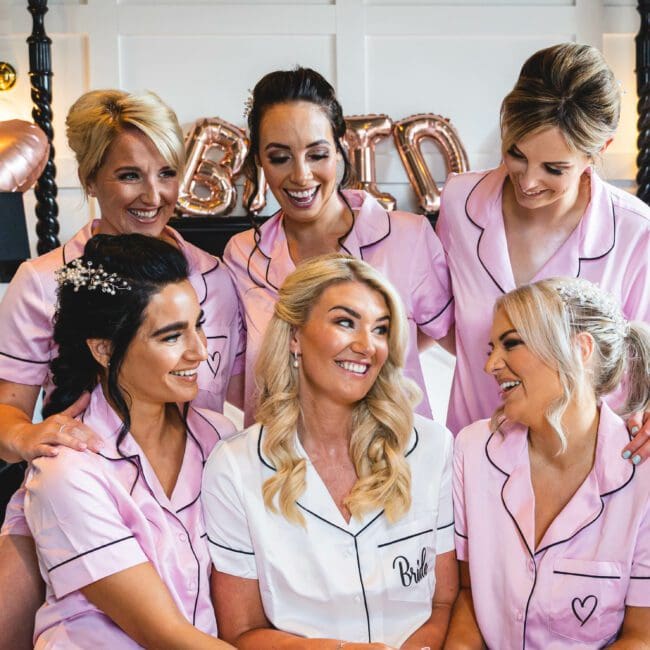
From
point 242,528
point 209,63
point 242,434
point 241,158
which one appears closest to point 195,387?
point 242,434

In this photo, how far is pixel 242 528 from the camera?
2.17 meters

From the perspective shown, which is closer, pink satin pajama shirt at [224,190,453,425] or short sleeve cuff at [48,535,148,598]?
short sleeve cuff at [48,535,148,598]

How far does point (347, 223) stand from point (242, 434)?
0.67m

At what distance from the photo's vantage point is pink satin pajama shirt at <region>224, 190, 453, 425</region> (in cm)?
258

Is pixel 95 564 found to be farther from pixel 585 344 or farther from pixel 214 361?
pixel 585 344

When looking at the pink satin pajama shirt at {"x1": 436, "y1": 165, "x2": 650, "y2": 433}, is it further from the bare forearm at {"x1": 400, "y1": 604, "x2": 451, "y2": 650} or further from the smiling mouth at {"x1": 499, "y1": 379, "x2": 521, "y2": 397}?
the bare forearm at {"x1": 400, "y1": 604, "x2": 451, "y2": 650}

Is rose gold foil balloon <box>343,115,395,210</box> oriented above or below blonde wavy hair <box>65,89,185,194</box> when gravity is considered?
above

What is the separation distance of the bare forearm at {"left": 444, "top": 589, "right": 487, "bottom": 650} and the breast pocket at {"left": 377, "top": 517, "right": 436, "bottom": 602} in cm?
8

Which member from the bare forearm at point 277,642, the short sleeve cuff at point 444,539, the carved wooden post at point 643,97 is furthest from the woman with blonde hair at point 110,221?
the carved wooden post at point 643,97

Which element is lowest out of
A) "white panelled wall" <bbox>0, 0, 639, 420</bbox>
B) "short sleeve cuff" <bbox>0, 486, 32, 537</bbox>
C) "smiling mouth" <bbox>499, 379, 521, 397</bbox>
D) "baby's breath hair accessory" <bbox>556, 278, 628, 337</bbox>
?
"short sleeve cuff" <bbox>0, 486, 32, 537</bbox>

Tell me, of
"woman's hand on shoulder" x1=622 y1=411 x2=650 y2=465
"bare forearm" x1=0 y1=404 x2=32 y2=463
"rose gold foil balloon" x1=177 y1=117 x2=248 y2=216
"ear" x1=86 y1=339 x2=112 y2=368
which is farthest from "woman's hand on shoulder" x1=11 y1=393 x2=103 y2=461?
"rose gold foil balloon" x1=177 y1=117 x2=248 y2=216

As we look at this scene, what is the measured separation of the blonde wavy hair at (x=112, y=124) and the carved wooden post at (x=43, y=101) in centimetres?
195

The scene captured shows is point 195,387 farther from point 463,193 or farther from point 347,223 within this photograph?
point 463,193

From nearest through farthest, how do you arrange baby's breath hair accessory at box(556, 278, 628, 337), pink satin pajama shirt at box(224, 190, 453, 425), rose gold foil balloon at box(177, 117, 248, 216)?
baby's breath hair accessory at box(556, 278, 628, 337), pink satin pajama shirt at box(224, 190, 453, 425), rose gold foil balloon at box(177, 117, 248, 216)
